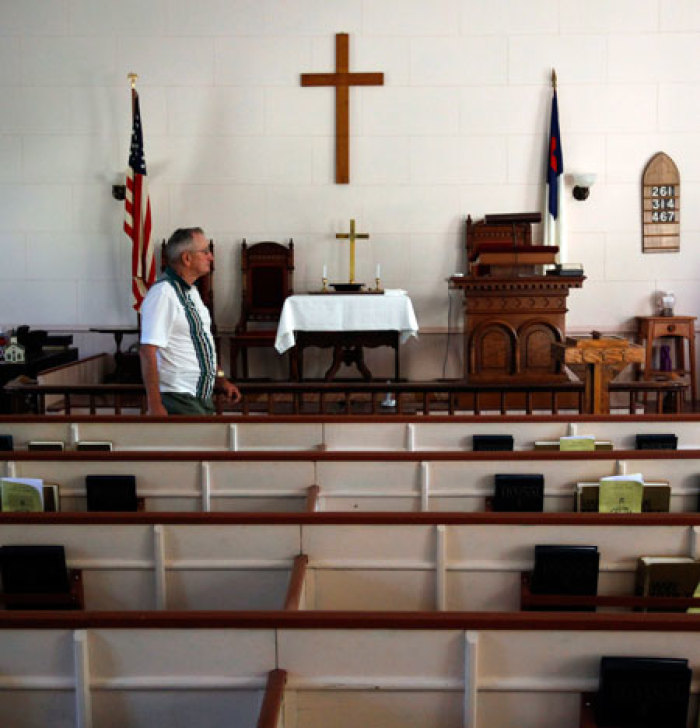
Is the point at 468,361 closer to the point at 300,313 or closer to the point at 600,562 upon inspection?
the point at 300,313

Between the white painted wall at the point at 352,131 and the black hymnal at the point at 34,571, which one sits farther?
the white painted wall at the point at 352,131

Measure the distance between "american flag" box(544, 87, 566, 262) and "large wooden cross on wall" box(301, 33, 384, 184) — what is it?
5.52 ft

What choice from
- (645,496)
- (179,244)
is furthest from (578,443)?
(179,244)

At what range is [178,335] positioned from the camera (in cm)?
412

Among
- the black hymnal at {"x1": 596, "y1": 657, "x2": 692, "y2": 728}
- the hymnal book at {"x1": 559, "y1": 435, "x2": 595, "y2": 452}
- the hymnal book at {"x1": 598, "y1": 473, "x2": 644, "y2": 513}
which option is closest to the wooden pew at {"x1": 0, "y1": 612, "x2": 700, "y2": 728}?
the black hymnal at {"x1": 596, "y1": 657, "x2": 692, "y2": 728}

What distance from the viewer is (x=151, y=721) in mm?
1833

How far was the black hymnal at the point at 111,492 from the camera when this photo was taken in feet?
10.4

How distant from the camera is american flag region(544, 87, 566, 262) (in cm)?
846

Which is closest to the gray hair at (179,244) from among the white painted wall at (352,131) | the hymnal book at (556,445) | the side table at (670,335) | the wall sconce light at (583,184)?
the hymnal book at (556,445)

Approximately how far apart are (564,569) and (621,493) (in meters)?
0.67

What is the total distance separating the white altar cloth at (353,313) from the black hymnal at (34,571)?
533 centimetres

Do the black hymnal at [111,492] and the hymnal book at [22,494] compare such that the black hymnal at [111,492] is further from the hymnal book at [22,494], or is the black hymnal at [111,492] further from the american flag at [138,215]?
the american flag at [138,215]

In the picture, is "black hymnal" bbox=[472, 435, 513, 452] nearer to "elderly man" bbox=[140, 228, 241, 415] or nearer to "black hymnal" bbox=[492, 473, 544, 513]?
"black hymnal" bbox=[492, 473, 544, 513]

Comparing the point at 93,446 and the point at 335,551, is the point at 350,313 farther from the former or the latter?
the point at 335,551
